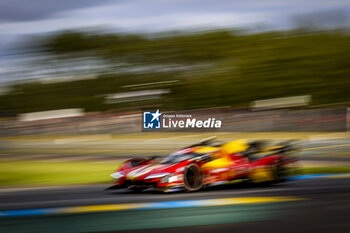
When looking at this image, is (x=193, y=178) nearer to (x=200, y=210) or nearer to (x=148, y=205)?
(x=148, y=205)

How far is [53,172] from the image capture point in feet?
48.1

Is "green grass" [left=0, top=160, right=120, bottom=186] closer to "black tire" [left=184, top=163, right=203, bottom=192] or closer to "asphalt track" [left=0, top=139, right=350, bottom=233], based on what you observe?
"asphalt track" [left=0, top=139, right=350, bottom=233]

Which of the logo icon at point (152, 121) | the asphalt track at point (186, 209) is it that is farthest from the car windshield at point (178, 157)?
the logo icon at point (152, 121)

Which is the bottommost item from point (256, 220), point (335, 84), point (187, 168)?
point (256, 220)

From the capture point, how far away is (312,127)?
2658 centimetres

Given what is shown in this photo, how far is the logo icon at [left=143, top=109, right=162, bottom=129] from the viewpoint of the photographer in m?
28.4

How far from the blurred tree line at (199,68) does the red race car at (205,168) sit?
97.6 feet

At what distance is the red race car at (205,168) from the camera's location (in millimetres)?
9008

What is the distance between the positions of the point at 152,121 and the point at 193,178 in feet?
65.6

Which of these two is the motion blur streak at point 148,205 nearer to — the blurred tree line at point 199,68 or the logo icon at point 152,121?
the logo icon at point 152,121

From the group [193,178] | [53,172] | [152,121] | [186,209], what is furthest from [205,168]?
[152,121]

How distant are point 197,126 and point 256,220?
2248 cm

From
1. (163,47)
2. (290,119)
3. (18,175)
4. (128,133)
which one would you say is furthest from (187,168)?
(163,47)

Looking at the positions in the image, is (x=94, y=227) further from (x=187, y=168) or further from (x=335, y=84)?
(x=335, y=84)
